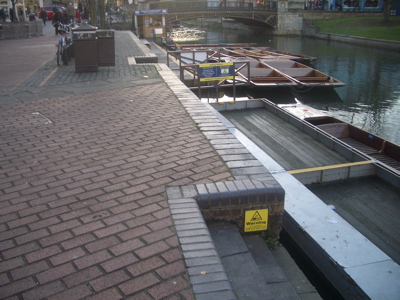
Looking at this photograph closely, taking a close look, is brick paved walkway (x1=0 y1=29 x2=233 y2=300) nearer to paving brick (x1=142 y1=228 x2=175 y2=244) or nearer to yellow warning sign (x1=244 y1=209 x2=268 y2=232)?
paving brick (x1=142 y1=228 x2=175 y2=244)

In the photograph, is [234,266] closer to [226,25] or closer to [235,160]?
[235,160]

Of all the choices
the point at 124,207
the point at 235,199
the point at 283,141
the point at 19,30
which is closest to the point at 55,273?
the point at 124,207

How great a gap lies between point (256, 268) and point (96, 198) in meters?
1.54

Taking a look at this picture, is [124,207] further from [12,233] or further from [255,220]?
[255,220]

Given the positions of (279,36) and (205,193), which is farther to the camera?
(279,36)

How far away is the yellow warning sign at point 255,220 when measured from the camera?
3.44 metres

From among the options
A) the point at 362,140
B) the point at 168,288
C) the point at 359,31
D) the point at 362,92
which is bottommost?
the point at 362,92

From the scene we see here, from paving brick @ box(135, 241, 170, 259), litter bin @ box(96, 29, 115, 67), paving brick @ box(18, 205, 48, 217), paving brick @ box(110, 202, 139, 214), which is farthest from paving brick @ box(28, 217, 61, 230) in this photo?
litter bin @ box(96, 29, 115, 67)

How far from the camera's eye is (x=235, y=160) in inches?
163

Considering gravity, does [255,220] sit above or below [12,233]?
below

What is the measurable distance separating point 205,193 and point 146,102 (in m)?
3.87

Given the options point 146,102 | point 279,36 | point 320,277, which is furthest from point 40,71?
point 279,36

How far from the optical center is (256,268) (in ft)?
9.70

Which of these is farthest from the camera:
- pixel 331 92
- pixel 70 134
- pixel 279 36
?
pixel 279 36
